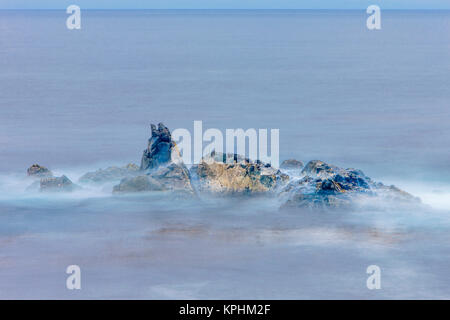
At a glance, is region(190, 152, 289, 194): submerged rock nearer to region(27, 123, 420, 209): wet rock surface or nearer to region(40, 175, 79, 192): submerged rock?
region(27, 123, 420, 209): wet rock surface

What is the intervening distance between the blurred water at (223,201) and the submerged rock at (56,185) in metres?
0.17

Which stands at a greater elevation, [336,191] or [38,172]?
[38,172]

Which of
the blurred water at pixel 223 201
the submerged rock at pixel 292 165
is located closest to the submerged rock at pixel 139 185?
the blurred water at pixel 223 201

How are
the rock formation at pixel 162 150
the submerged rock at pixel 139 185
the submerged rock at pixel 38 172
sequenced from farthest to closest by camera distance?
1. the submerged rock at pixel 38 172
2. the rock formation at pixel 162 150
3. the submerged rock at pixel 139 185

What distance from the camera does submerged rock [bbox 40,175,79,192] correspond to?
9.70m

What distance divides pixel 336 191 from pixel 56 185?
318 centimetres

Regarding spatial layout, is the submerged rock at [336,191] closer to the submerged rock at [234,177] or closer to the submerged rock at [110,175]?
the submerged rock at [234,177]

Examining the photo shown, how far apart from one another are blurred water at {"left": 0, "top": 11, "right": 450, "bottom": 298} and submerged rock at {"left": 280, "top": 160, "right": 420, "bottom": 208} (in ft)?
0.80

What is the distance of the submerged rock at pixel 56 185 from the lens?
9.70m

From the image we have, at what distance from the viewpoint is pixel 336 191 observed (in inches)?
356

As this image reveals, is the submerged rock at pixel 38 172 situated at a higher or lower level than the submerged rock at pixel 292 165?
lower

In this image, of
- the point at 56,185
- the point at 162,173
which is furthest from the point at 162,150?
the point at 56,185

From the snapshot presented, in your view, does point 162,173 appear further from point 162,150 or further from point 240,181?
point 240,181

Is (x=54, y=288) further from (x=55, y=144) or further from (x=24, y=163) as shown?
(x=55, y=144)
